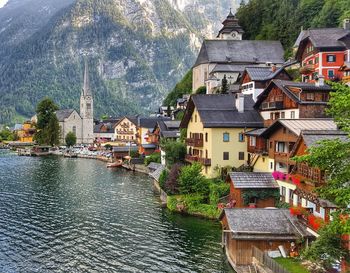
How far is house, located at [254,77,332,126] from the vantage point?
48000 millimetres

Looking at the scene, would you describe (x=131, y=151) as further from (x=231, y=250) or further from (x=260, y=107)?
(x=231, y=250)

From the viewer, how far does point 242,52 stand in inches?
4405

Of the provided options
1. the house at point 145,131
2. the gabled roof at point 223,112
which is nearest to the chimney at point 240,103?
the gabled roof at point 223,112

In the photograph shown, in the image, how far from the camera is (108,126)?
180 m

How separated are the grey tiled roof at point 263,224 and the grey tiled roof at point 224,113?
20.0m

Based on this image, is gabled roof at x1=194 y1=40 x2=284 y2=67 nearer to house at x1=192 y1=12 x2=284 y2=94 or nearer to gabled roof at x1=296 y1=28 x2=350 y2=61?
house at x1=192 y1=12 x2=284 y2=94

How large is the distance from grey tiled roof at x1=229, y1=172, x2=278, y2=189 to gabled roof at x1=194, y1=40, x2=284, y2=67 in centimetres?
6916

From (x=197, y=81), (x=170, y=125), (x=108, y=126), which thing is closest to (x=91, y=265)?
(x=170, y=125)

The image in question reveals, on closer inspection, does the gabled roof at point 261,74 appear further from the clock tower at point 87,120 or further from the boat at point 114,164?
the clock tower at point 87,120

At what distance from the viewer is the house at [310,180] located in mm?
31328

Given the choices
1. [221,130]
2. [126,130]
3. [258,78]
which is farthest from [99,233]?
[126,130]

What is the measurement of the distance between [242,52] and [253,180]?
239 ft

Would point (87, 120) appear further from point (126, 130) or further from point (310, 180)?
point (310, 180)

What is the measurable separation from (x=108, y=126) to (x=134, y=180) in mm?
104205
